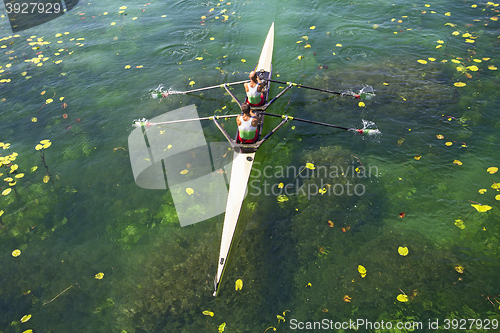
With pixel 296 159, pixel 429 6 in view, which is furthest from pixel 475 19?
pixel 296 159

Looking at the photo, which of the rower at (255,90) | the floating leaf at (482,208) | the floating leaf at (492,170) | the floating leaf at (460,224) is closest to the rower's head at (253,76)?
the rower at (255,90)

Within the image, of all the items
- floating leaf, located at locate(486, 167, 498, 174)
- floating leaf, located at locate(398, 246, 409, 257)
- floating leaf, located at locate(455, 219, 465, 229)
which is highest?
floating leaf, located at locate(486, 167, 498, 174)

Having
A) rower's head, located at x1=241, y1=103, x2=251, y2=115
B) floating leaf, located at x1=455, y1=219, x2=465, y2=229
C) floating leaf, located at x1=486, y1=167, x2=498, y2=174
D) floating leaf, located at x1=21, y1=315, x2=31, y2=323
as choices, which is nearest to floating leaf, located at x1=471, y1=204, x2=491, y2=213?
floating leaf, located at x1=455, y1=219, x2=465, y2=229

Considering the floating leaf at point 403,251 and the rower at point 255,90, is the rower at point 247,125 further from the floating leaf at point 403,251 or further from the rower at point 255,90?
the floating leaf at point 403,251

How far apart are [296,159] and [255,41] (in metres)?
6.70

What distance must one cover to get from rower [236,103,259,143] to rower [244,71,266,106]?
129cm

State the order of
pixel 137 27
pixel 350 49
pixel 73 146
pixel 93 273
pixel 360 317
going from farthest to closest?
1. pixel 137 27
2. pixel 350 49
3. pixel 73 146
4. pixel 93 273
5. pixel 360 317

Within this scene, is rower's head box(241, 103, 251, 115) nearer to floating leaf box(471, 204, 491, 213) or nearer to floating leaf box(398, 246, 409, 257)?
floating leaf box(398, 246, 409, 257)

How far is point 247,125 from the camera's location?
634 centimetres

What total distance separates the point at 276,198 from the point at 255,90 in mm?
3347

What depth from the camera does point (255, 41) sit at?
428 inches

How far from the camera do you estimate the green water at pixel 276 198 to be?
4.64m

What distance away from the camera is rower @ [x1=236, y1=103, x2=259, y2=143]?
Answer: 20.5 feet

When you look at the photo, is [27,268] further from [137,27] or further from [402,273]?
[137,27]
